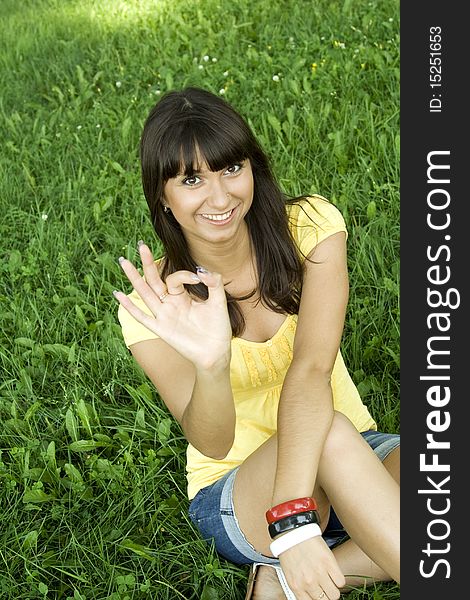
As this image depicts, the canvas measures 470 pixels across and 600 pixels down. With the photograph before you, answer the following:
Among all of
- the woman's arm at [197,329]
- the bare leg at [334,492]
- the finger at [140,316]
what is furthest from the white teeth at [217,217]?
the bare leg at [334,492]

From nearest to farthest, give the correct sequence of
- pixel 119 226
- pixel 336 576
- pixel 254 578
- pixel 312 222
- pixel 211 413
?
pixel 336 576, pixel 211 413, pixel 254 578, pixel 312 222, pixel 119 226

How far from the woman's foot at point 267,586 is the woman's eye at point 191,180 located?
3.27ft

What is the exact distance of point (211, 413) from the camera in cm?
240

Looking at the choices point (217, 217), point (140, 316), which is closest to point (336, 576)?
point (140, 316)

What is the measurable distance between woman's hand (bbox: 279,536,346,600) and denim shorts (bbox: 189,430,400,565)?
0.97ft

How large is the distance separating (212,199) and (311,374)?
1.61ft

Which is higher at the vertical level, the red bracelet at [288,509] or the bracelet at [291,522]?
the red bracelet at [288,509]

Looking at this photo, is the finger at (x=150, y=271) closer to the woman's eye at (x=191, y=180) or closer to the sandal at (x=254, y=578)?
the woman's eye at (x=191, y=180)

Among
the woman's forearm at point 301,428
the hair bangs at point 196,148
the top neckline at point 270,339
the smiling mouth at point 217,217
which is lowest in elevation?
the woman's forearm at point 301,428

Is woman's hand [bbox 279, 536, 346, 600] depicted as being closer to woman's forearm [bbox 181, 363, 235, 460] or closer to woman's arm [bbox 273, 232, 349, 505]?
woman's arm [bbox 273, 232, 349, 505]

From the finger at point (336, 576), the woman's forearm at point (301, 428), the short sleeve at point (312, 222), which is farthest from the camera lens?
the short sleeve at point (312, 222)

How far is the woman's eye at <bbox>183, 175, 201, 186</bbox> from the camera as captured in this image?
2.49 meters

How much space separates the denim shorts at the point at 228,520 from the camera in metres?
2.59

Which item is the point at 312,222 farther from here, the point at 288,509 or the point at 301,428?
the point at 288,509
